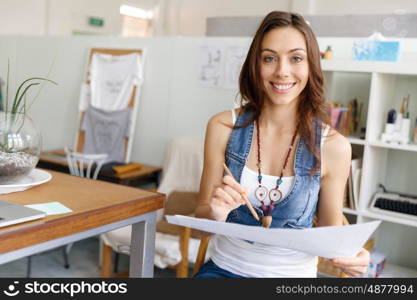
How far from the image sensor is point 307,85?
1.59m

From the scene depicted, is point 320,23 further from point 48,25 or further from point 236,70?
point 48,25

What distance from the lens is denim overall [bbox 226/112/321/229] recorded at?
153 centimetres

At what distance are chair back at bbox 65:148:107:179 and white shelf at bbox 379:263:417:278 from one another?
6.83 feet

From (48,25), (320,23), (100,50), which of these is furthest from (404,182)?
(48,25)

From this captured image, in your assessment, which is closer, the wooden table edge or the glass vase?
the wooden table edge

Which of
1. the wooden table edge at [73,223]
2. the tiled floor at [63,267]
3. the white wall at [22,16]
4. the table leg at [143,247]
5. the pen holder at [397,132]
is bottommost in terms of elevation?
the tiled floor at [63,267]

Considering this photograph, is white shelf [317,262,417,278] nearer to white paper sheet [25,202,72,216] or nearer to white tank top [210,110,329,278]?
white tank top [210,110,329,278]

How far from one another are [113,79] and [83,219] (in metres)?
2.97

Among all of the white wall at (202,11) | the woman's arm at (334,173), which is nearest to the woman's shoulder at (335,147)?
the woman's arm at (334,173)

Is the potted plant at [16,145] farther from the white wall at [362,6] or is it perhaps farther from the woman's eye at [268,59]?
the white wall at [362,6]

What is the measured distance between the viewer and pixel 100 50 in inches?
169

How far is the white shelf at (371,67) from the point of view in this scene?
2.54 metres

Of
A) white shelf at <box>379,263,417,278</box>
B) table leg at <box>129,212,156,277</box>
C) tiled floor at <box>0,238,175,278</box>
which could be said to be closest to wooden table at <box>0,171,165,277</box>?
table leg at <box>129,212,156,277</box>

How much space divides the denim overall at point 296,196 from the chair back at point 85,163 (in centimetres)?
226
